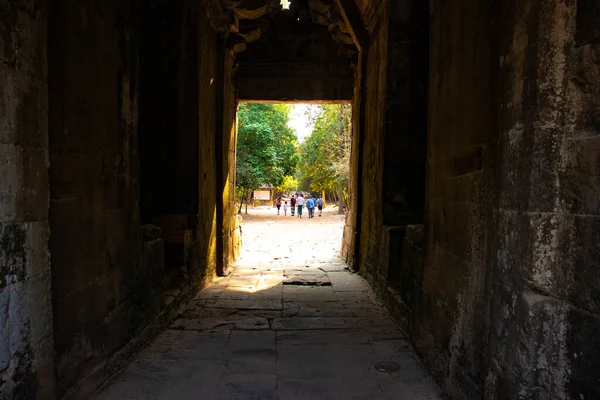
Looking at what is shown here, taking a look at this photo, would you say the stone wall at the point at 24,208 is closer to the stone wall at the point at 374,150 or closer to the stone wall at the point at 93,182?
the stone wall at the point at 93,182

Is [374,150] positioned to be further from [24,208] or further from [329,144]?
[329,144]

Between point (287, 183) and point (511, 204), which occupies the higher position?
point (287, 183)

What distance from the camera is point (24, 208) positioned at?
216cm

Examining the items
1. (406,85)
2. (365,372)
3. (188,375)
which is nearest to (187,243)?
(188,375)

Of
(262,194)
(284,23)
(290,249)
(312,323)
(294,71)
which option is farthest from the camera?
(262,194)

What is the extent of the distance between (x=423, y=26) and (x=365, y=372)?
14.9ft

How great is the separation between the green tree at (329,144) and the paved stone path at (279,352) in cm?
1821

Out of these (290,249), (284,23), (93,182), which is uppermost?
(284,23)

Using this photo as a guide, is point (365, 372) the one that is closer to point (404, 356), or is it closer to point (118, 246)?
point (404, 356)

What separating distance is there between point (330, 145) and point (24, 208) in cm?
2405

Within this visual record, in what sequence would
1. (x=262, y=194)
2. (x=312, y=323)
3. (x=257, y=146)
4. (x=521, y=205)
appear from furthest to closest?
(x=262, y=194), (x=257, y=146), (x=312, y=323), (x=521, y=205)

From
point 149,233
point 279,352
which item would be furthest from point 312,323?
point 149,233

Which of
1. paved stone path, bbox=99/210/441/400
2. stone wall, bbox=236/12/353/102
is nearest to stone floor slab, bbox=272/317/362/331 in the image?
paved stone path, bbox=99/210/441/400

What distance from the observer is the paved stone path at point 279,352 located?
3.04 m
